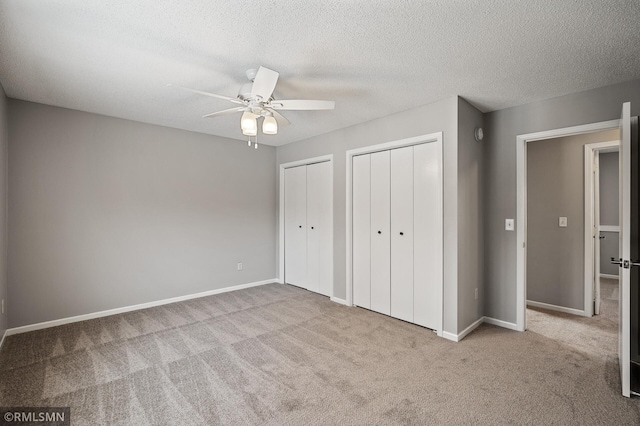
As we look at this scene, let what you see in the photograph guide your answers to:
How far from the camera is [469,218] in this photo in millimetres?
3152

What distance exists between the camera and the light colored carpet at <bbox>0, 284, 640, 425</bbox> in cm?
188

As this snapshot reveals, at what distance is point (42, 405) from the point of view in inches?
76.9

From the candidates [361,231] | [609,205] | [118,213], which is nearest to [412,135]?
[361,231]

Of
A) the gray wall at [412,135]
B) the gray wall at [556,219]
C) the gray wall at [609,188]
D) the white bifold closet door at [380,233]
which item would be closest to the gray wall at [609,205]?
the gray wall at [609,188]

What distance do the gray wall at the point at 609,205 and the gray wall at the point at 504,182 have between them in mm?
3935

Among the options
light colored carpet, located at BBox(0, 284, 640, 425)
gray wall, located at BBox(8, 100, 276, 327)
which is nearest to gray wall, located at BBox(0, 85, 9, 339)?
gray wall, located at BBox(8, 100, 276, 327)

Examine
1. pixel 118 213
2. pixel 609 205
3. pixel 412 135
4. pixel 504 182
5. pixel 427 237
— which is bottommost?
pixel 427 237

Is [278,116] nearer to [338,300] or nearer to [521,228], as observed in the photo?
[338,300]

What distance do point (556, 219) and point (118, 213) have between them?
5480mm

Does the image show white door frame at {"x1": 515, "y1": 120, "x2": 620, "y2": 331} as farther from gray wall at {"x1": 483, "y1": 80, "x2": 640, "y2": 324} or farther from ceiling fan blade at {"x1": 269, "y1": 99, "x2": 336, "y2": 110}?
ceiling fan blade at {"x1": 269, "y1": 99, "x2": 336, "y2": 110}

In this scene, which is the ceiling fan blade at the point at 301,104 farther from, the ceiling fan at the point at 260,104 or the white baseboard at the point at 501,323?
the white baseboard at the point at 501,323

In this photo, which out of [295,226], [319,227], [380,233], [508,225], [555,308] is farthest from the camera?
[295,226]

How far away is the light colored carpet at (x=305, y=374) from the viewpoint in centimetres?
188

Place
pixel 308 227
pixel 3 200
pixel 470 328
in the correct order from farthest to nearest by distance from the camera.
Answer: pixel 308 227
pixel 470 328
pixel 3 200
